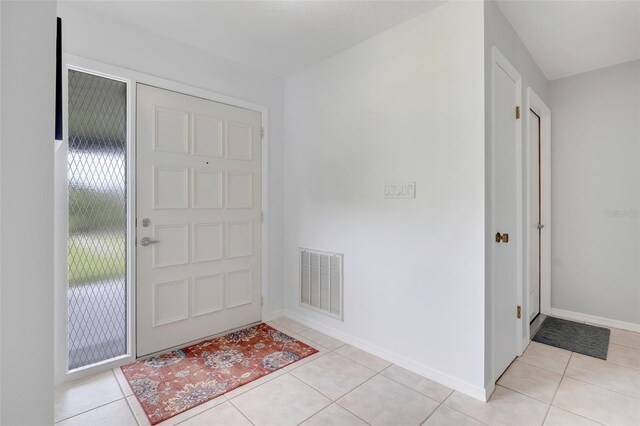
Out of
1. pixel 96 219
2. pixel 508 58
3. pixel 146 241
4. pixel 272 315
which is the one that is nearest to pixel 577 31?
pixel 508 58

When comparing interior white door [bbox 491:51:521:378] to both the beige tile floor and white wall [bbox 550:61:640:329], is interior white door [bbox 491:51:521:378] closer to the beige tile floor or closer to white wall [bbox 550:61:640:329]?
the beige tile floor

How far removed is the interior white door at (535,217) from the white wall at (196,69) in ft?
8.39

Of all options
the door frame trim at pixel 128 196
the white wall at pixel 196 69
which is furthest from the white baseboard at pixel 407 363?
the door frame trim at pixel 128 196

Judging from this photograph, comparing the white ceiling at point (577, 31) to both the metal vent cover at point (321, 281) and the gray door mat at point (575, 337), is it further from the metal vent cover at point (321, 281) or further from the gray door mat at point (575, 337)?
the gray door mat at point (575, 337)

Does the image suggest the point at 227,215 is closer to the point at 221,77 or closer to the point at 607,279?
the point at 221,77

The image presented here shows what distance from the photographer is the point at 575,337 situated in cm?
283

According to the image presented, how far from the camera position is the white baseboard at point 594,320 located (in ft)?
9.88

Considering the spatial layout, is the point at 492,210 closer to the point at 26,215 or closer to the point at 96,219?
the point at 26,215

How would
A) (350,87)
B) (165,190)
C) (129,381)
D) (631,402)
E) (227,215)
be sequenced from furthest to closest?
1. (227,215)
2. (350,87)
3. (165,190)
4. (129,381)
5. (631,402)

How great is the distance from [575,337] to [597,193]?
57.5 inches

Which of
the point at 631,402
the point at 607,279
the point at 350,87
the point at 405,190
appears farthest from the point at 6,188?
the point at 607,279

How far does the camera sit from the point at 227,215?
293cm

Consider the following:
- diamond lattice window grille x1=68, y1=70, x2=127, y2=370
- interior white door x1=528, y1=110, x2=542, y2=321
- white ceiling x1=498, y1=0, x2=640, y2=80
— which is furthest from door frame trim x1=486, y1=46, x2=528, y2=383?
diamond lattice window grille x1=68, y1=70, x2=127, y2=370

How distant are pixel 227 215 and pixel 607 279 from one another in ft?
12.5
